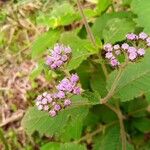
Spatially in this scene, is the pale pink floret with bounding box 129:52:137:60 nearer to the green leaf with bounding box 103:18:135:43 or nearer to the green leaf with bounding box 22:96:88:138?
the green leaf with bounding box 22:96:88:138

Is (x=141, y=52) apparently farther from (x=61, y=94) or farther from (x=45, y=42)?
(x=45, y=42)

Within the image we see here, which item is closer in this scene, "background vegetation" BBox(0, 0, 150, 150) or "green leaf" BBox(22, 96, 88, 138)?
"green leaf" BBox(22, 96, 88, 138)

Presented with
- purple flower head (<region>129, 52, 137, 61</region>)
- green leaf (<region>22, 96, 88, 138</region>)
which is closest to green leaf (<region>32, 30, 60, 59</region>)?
green leaf (<region>22, 96, 88, 138</region>)

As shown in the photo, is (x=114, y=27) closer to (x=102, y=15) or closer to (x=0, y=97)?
(x=102, y=15)

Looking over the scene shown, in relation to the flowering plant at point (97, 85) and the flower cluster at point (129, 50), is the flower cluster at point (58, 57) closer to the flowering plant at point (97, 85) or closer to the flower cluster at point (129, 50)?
the flowering plant at point (97, 85)

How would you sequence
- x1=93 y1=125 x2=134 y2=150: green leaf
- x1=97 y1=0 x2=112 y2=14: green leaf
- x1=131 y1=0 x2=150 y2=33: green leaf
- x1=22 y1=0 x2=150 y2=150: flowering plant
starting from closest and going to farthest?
x1=22 y1=0 x2=150 y2=150: flowering plant
x1=131 y1=0 x2=150 y2=33: green leaf
x1=93 y1=125 x2=134 y2=150: green leaf
x1=97 y1=0 x2=112 y2=14: green leaf

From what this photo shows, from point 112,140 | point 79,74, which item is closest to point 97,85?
point 79,74

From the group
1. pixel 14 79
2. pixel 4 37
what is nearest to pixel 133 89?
pixel 14 79
